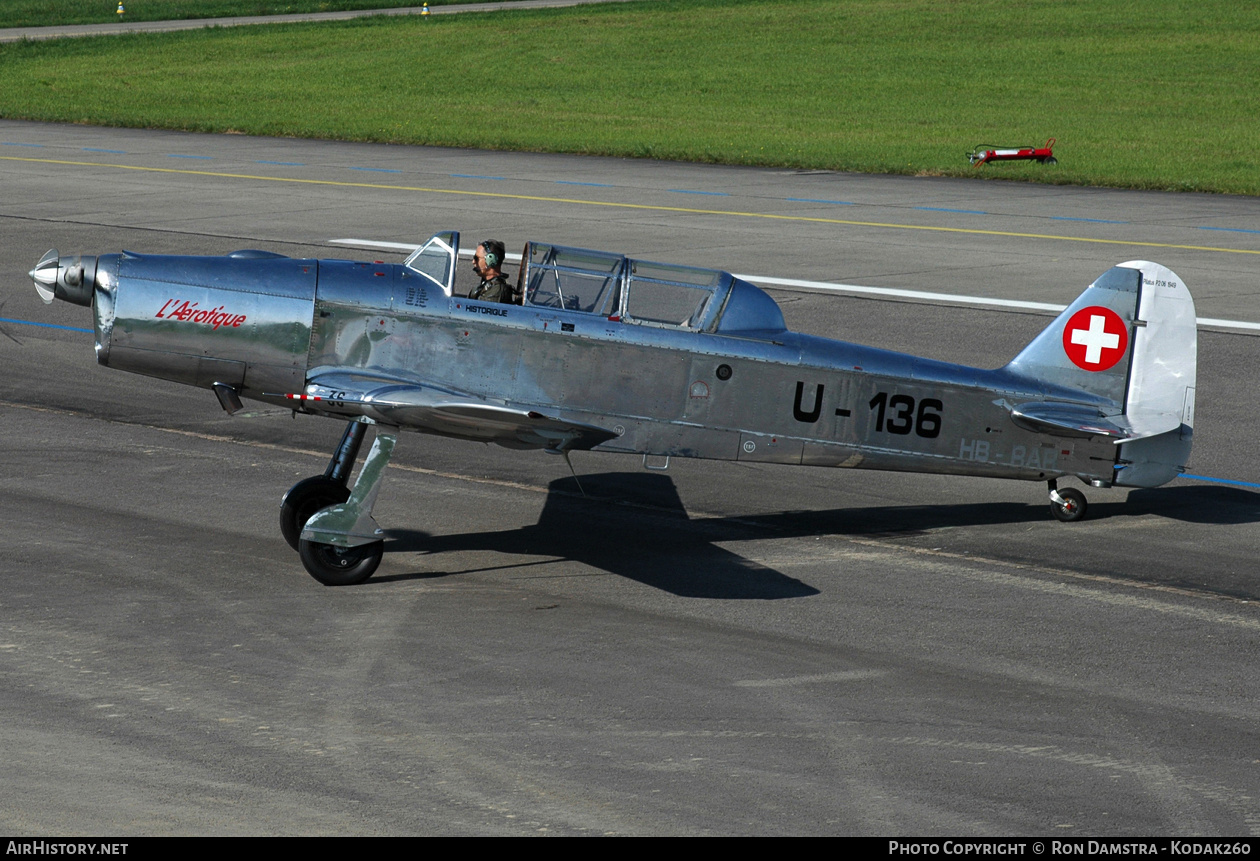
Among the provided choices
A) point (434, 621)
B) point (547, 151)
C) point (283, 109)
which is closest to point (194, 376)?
point (434, 621)

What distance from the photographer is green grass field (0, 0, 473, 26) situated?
2965 inches

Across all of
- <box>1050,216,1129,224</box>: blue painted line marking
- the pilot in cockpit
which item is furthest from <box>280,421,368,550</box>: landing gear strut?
<box>1050,216,1129,224</box>: blue painted line marking

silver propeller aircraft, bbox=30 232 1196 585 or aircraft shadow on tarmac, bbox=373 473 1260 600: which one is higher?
silver propeller aircraft, bbox=30 232 1196 585

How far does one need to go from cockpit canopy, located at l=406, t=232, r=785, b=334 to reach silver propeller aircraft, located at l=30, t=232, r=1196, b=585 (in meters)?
0.01

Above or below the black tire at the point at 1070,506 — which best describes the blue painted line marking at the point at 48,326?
above

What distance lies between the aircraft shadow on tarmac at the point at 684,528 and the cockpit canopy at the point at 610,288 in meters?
Answer: 1.76

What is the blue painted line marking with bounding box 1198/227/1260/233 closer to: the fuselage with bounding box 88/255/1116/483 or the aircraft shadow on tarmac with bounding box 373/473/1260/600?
the aircraft shadow on tarmac with bounding box 373/473/1260/600

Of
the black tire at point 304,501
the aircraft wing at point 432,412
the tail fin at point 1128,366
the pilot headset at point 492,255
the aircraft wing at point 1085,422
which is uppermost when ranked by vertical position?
the pilot headset at point 492,255

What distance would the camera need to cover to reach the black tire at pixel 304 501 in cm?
1120

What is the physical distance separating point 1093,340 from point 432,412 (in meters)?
5.21

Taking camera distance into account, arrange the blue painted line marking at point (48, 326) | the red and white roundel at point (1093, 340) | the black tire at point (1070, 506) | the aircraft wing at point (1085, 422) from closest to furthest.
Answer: the aircraft wing at point (1085, 422), the red and white roundel at point (1093, 340), the black tire at point (1070, 506), the blue painted line marking at point (48, 326)

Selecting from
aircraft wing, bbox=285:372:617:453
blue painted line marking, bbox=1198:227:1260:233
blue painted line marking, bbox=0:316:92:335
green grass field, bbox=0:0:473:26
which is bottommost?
blue painted line marking, bbox=0:316:92:335

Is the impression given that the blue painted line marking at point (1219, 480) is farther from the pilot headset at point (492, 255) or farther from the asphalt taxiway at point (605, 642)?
the pilot headset at point (492, 255)

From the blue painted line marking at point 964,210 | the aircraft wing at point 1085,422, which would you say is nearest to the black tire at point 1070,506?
the aircraft wing at point 1085,422
